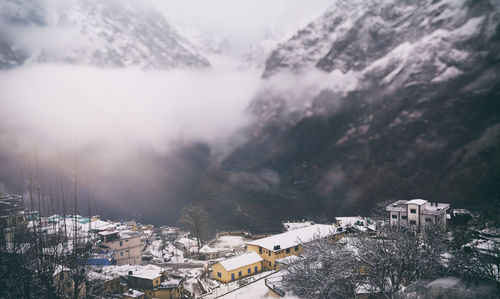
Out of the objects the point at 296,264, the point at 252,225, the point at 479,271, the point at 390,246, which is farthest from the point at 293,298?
the point at 252,225

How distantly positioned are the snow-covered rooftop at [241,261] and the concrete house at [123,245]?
12172mm

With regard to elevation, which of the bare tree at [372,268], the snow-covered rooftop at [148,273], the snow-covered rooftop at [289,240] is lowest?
the snow-covered rooftop at [148,273]

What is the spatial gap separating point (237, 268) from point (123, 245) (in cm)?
1357

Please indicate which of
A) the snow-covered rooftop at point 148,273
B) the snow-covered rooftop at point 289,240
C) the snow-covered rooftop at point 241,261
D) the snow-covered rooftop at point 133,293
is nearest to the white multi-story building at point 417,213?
the snow-covered rooftop at point 289,240

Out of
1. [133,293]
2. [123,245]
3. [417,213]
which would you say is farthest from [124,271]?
[417,213]

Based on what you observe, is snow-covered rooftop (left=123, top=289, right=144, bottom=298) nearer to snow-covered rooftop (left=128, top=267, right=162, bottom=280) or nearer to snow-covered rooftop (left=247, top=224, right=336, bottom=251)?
snow-covered rooftop (left=128, top=267, right=162, bottom=280)

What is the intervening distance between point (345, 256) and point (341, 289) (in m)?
1.49

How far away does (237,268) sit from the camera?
65.7 feet

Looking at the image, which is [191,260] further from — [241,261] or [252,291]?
[252,291]

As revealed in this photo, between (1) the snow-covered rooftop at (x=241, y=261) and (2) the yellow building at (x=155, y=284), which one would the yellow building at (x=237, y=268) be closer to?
(1) the snow-covered rooftop at (x=241, y=261)

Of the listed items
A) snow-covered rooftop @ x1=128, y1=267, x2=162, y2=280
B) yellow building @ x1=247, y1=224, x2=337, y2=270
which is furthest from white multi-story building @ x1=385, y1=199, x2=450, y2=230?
snow-covered rooftop @ x1=128, y1=267, x2=162, y2=280

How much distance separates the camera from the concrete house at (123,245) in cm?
2621

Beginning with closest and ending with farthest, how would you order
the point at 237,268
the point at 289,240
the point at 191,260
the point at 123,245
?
the point at 237,268 < the point at 289,240 < the point at 123,245 < the point at 191,260

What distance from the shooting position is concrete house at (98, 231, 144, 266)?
26.2 m
